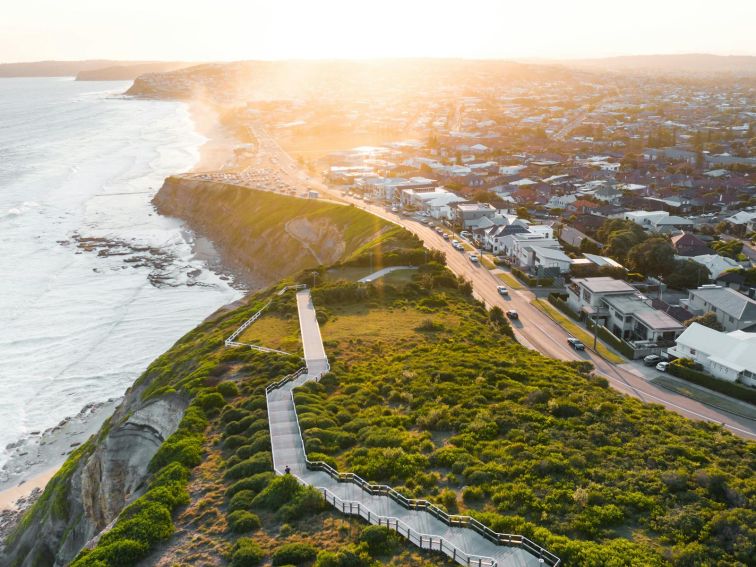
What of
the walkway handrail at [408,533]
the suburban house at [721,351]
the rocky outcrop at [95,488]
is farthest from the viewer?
the suburban house at [721,351]

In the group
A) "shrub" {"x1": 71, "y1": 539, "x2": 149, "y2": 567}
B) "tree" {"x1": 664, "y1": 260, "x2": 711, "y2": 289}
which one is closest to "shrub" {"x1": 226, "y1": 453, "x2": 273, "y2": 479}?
"shrub" {"x1": 71, "y1": 539, "x2": 149, "y2": 567}

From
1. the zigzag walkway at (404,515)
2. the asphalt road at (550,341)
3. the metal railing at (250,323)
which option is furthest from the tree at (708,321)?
the zigzag walkway at (404,515)

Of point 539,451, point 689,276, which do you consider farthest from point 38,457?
point 689,276

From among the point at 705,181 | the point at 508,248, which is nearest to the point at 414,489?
the point at 508,248

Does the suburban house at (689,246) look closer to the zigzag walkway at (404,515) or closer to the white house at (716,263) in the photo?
the white house at (716,263)

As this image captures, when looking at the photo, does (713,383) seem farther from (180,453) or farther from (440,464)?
(180,453)

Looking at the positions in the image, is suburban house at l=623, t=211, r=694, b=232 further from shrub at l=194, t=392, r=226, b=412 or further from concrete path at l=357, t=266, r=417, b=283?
shrub at l=194, t=392, r=226, b=412

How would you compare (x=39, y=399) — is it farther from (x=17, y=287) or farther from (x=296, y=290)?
(x=17, y=287)
